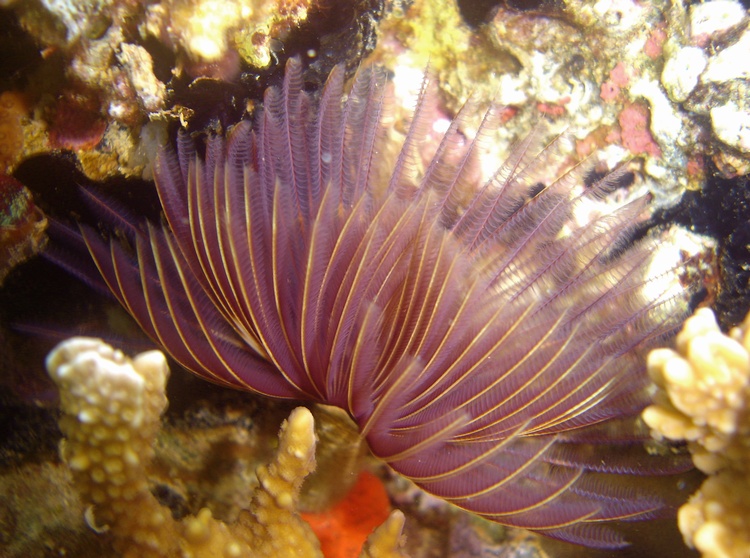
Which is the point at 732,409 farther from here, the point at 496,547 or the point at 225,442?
the point at 225,442

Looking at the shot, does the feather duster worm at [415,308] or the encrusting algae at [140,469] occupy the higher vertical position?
the feather duster worm at [415,308]

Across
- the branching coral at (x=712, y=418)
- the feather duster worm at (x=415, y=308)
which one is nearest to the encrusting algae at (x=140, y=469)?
the feather duster worm at (x=415, y=308)

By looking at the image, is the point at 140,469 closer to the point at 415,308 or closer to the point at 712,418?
the point at 415,308

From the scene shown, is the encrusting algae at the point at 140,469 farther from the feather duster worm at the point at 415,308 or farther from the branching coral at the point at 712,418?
the branching coral at the point at 712,418

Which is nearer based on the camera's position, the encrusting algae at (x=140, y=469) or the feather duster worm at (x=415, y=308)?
the encrusting algae at (x=140, y=469)

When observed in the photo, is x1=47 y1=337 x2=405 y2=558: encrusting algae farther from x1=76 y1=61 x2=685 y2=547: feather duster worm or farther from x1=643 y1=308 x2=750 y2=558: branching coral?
x1=643 y1=308 x2=750 y2=558: branching coral

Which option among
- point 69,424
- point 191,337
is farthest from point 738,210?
point 69,424
